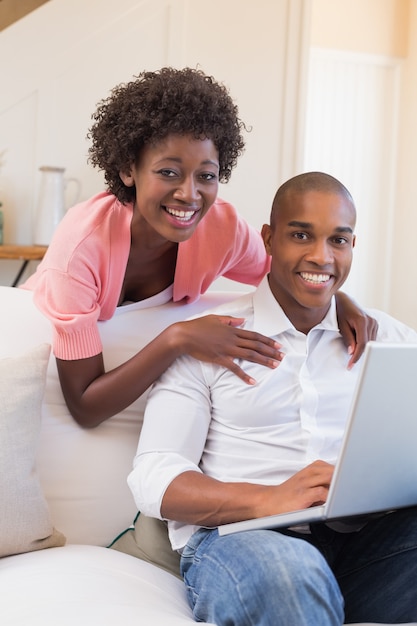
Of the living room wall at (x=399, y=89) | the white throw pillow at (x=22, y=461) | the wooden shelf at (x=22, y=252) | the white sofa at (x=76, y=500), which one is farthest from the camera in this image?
the living room wall at (x=399, y=89)

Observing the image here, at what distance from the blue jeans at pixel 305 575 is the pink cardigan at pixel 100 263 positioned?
482 millimetres

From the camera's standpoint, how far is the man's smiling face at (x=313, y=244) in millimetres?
1493

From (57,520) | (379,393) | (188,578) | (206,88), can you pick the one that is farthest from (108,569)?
(206,88)

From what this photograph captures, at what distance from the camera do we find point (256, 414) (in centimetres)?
148

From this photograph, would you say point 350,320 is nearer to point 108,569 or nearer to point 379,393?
point 379,393

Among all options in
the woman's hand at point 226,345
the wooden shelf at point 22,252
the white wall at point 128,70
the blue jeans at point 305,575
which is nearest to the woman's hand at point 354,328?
the woman's hand at point 226,345

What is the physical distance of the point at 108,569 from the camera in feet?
4.46

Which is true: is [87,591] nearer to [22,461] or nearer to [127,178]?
[22,461]

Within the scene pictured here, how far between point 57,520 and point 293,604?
650mm

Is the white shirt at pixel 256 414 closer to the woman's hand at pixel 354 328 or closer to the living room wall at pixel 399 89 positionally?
the woman's hand at pixel 354 328

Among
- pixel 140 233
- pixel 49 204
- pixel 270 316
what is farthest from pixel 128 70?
pixel 270 316

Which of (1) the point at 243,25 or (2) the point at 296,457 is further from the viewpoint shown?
(1) the point at 243,25

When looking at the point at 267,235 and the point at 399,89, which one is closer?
the point at 267,235

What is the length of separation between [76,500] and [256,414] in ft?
1.34
